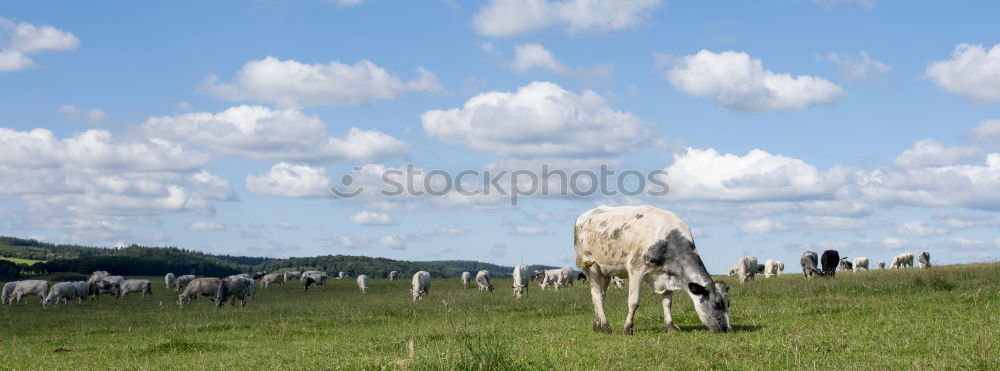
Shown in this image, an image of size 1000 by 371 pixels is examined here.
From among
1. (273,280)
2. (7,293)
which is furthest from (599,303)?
(273,280)

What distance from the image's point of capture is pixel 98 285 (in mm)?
62094

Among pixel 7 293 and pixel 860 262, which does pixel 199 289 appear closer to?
pixel 7 293

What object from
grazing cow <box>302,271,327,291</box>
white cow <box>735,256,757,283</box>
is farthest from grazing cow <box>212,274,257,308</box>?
white cow <box>735,256,757,283</box>

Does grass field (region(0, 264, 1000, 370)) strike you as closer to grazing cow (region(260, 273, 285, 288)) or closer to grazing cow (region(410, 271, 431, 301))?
grazing cow (region(410, 271, 431, 301))

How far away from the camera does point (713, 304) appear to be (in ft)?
53.3

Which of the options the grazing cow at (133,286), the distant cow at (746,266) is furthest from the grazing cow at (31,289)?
the distant cow at (746,266)

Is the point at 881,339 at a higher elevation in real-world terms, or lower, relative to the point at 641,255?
lower

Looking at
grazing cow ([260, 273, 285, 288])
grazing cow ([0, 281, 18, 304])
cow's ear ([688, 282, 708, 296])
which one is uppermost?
cow's ear ([688, 282, 708, 296])

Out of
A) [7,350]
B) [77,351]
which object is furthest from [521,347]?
[7,350]

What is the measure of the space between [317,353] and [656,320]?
27.3 ft

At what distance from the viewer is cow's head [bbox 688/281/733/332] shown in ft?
53.2

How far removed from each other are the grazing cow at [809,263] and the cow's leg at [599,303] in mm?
41926

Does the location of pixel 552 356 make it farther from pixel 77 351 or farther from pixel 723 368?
pixel 77 351

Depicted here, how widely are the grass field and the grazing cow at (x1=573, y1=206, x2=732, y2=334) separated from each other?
0.55m
